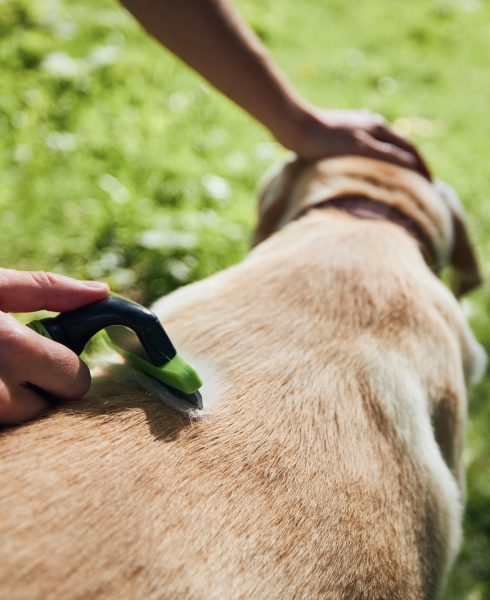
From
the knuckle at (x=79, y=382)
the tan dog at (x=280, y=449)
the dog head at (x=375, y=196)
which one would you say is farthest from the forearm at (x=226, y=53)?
the knuckle at (x=79, y=382)

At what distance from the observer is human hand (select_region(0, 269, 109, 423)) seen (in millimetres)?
1243

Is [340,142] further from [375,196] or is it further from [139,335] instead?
[139,335]

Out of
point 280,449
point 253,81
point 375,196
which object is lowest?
point 280,449

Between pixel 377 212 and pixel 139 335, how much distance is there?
1.32 metres

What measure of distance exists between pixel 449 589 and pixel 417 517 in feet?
3.73

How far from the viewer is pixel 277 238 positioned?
95.9 inches

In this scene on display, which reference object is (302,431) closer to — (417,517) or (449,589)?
(417,517)

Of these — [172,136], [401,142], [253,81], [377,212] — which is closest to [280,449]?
[377,212]

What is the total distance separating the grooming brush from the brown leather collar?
1207mm

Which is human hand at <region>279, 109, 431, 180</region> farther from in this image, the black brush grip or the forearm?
the black brush grip

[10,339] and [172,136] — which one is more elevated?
[10,339]

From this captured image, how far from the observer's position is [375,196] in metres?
2.49

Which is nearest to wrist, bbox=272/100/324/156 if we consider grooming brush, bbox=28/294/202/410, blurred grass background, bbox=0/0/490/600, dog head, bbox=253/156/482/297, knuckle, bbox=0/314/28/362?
dog head, bbox=253/156/482/297

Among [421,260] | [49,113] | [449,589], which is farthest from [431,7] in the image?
[449,589]
